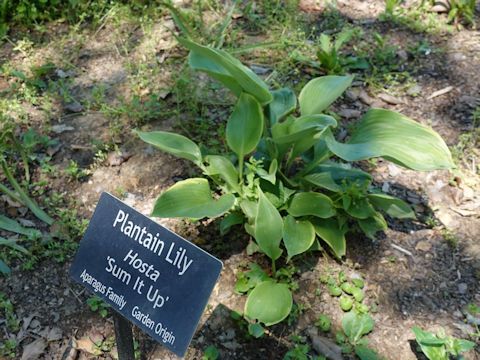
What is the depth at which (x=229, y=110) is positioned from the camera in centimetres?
270

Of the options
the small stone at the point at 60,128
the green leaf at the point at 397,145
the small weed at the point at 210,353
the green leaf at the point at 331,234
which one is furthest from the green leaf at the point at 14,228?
the green leaf at the point at 397,145

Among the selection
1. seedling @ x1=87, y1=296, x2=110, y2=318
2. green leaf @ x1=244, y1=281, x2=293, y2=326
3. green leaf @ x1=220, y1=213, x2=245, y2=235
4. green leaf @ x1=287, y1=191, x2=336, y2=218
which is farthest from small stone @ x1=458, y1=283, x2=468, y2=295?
seedling @ x1=87, y1=296, x2=110, y2=318

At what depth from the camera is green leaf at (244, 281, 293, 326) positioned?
1738 millimetres

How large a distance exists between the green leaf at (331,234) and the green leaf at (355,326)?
277mm

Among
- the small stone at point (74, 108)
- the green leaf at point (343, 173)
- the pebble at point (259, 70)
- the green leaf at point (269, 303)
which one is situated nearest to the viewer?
the green leaf at point (269, 303)

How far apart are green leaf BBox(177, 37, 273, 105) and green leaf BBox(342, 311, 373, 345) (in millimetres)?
1017

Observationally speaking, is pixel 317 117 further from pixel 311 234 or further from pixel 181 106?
pixel 181 106

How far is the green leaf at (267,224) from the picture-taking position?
1779 millimetres

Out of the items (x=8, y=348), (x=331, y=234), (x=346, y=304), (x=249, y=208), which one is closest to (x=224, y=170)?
(x=249, y=208)

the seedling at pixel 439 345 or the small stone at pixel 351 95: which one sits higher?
the small stone at pixel 351 95

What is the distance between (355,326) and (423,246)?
595 mm

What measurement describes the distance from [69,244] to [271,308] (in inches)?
40.7

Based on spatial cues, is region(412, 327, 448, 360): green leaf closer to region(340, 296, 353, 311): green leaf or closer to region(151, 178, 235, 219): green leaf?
region(340, 296, 353, 311): green leaf

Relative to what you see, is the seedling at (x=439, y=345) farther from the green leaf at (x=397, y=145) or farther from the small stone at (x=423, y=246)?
the green leaf at (x=397, y=145)
